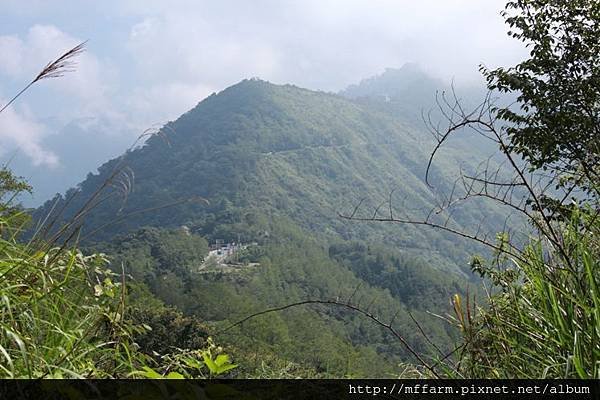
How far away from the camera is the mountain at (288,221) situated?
11.7 m

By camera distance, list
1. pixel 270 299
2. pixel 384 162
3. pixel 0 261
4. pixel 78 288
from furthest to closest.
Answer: pixel 384 162
pixel 270 299
pixel 78 288
pixel 0 261

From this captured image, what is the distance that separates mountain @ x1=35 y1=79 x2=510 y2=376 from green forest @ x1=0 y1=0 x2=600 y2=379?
0.12 meters

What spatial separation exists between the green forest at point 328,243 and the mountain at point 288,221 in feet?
0.39

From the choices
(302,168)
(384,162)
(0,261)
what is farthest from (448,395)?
(384,162)

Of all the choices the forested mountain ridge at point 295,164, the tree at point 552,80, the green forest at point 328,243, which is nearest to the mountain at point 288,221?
the green forest at point 328,243

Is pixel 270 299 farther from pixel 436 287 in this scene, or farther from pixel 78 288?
pixel 78 288

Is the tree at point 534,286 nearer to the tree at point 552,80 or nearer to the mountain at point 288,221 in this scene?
the mountain at point 288,221

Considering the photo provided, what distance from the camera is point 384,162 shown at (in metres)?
142

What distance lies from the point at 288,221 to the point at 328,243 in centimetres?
766

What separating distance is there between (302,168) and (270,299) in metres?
69.5

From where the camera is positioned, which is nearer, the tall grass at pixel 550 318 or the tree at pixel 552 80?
the tall grass at pixel 550 318

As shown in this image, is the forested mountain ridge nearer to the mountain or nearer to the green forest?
the mountain

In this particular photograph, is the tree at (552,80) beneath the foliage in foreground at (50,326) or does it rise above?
above

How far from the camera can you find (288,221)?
303ft
